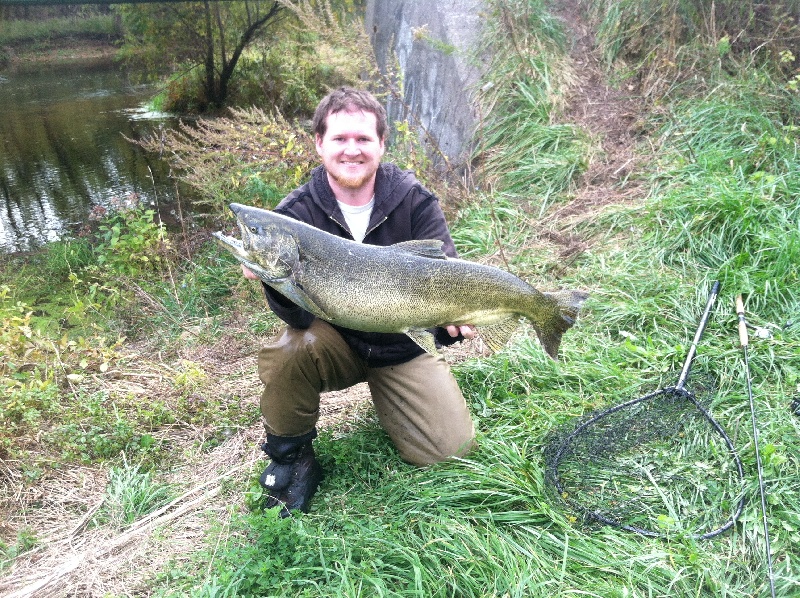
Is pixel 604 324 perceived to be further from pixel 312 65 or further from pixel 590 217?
pixel 312 65

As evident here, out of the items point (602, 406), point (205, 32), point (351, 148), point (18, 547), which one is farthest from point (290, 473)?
point (205, 32)

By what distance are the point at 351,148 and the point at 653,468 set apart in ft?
6.92

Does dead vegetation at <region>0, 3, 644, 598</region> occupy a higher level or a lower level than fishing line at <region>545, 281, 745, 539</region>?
lower

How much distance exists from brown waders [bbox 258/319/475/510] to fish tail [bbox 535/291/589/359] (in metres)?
0.60

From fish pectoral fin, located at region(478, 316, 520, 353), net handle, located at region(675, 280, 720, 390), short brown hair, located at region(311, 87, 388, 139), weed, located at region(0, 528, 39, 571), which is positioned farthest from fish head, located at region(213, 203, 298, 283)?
net handle, located at region(675, 280, 720, 390)

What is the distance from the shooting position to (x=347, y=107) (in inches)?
120

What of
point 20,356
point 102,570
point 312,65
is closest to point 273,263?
point 102,570

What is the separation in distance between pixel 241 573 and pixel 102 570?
729mm

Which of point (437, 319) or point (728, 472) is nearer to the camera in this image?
point (437, 319)

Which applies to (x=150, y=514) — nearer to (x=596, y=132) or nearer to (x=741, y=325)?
(x=741, y=325)

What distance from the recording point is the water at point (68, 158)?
29.7 feet

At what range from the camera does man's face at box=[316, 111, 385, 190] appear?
9.81 feet

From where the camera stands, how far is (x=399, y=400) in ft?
10.6

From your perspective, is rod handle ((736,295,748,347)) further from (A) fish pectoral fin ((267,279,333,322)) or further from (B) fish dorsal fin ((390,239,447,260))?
(A) fish pectoral fin ((267,279,333,322))
